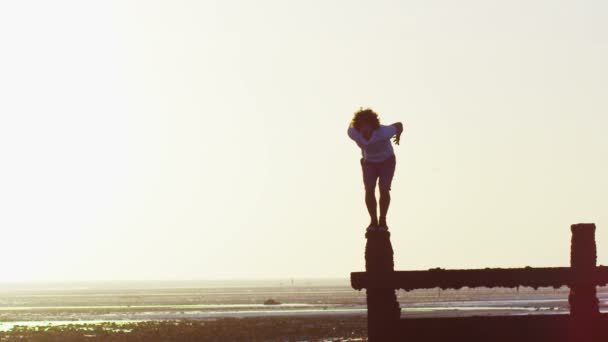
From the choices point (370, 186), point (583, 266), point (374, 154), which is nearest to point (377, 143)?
point (374, 154)

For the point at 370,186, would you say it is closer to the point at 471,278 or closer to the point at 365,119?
the point at 365,119

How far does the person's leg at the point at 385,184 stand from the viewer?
1289cm

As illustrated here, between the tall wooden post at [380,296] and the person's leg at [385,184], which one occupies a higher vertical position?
the person's leg at [385,184]

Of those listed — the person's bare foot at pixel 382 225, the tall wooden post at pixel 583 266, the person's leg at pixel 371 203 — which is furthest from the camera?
the person's leg at pixel 371 203

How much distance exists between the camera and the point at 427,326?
11.3 metres

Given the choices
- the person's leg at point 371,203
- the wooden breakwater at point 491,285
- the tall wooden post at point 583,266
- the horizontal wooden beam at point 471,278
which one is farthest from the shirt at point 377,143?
the tall wooden post at point 583,266

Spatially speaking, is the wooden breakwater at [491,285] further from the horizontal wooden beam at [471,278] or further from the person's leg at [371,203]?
the person's leg at [371,203]

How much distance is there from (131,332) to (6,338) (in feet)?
23.5

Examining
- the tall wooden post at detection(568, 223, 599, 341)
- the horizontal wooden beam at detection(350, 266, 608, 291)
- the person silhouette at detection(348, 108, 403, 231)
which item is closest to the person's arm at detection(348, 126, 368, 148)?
the person silhouette at detection(348, 108, 403, 231)

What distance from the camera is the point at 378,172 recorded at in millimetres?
12945

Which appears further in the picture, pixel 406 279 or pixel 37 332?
pixel 37 332

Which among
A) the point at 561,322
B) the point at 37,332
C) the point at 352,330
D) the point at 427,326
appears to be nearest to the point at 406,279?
the point at 427,326

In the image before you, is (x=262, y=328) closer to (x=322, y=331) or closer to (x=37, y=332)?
(x=322, y=331)

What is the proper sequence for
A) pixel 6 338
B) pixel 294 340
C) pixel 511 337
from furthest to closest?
pixel 6 338 → pixel 294 340 → pixel 511 337
